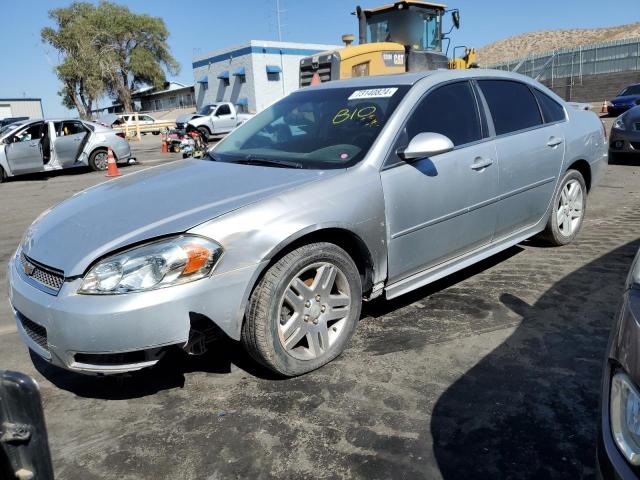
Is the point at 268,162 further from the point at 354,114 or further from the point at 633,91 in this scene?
the point at 633,91

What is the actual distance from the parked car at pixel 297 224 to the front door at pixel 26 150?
11201mm

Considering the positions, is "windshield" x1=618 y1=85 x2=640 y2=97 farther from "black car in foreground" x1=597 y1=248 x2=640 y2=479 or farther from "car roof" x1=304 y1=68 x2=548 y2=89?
"black car in foreground" x1=597 y1=248 x2=640 y2=479

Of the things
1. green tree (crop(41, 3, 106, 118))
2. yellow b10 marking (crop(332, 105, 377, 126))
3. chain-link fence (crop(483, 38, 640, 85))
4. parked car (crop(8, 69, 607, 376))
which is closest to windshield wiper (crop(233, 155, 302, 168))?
parked car (crop(8, 69, 607, 376))

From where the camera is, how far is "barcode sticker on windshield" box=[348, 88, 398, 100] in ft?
11.8

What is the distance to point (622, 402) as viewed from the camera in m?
1.44

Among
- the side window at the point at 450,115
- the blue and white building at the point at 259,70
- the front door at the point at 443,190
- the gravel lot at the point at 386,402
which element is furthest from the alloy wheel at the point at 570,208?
the blue and white building at the point at 259,70

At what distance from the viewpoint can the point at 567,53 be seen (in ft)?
107

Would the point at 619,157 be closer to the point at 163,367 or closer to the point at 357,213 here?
the point at 357,213

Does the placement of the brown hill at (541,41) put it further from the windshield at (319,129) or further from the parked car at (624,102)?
the windshield at (319,129)

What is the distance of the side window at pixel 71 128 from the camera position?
543 inches

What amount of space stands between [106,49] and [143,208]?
5292 cm

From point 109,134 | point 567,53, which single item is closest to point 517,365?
point 109,134

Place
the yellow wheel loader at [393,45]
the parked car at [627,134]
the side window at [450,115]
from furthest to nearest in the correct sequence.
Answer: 1. the yellow wheel loader at [393,45]
2. the parked car at [627,134]
3. the side window at [450,115]

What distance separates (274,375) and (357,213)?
1033mm
